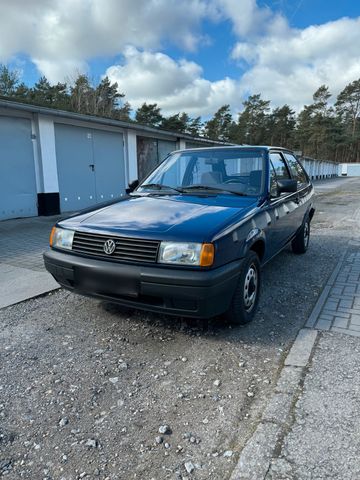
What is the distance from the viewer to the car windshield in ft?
12.4

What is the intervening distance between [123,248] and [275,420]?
1.60 m

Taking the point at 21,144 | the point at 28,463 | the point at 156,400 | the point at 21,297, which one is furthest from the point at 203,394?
the point at 21,144

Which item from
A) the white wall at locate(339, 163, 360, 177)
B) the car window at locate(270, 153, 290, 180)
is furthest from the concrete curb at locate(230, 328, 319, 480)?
the white wall at locate(339, 163, 360, 177)

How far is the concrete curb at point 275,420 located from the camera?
5.59 feet

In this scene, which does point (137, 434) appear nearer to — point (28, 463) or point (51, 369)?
point (28, 463)

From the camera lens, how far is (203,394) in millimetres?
2309

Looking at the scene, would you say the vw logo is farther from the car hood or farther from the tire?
the tire

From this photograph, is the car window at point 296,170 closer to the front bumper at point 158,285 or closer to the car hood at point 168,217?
the car hood at point 168,217

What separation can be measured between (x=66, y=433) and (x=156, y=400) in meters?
0.58

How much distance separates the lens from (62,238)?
10.4 feet

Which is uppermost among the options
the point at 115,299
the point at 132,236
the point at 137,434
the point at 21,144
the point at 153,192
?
the point at 21,144

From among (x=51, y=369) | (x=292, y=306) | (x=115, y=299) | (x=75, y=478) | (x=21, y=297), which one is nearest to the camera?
(x=75, y=478)

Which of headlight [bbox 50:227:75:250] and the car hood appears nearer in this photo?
the car hood

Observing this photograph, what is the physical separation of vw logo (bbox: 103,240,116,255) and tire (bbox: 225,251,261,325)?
111 centimetres
